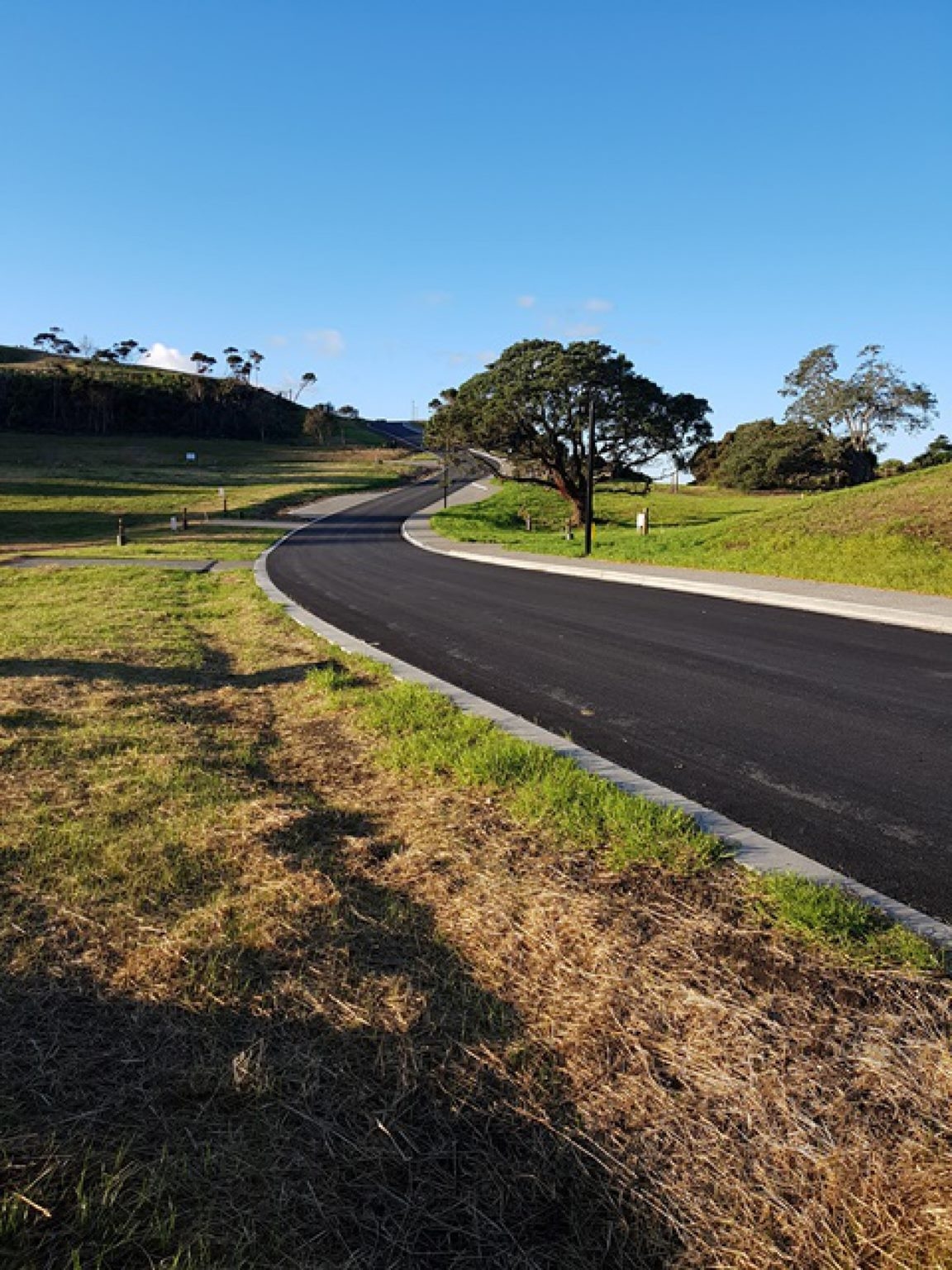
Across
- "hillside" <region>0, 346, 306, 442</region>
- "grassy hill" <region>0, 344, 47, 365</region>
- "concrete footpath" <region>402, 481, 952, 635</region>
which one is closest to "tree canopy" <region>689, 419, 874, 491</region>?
"concrete footpath" <region>402, 481, 952, 635</region>

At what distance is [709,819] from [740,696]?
291cm

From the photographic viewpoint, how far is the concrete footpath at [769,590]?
10.4 metres

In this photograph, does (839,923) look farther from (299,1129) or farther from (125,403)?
(125,403)

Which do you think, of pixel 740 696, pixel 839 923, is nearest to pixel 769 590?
pixel 740 696

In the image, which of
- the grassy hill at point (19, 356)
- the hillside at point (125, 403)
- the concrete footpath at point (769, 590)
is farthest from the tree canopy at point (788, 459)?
the grassy hill at point (19, 356)

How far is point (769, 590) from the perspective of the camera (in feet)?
42.2

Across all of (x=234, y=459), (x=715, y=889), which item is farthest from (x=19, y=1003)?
(x=234, y=459)

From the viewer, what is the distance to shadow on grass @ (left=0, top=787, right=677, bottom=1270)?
1568mm

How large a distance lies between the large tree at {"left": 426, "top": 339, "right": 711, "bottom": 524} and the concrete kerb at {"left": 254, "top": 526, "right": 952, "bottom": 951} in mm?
28180

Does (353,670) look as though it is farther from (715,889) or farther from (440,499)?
(440,499)

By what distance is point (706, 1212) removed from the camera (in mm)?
1641

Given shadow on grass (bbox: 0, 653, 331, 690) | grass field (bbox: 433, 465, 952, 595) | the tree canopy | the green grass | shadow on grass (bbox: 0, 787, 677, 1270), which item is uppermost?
the tree canopy

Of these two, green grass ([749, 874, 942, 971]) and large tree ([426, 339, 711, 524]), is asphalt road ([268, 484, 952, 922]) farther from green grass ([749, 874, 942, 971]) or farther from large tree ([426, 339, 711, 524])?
large tree ([426, 339, 711, 524])

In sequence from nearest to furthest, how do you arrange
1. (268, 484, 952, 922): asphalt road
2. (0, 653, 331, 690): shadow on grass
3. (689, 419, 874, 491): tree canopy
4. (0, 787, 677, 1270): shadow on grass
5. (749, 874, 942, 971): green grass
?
(0, 787, 677, 1270): shadow on grass → (749, 874, 942, 971): green grass → (268, 484, 952, 922): asphalt road → (0, 653, 331, 690): shadow on grass → (689, 419, 874, 491): tree canopy
